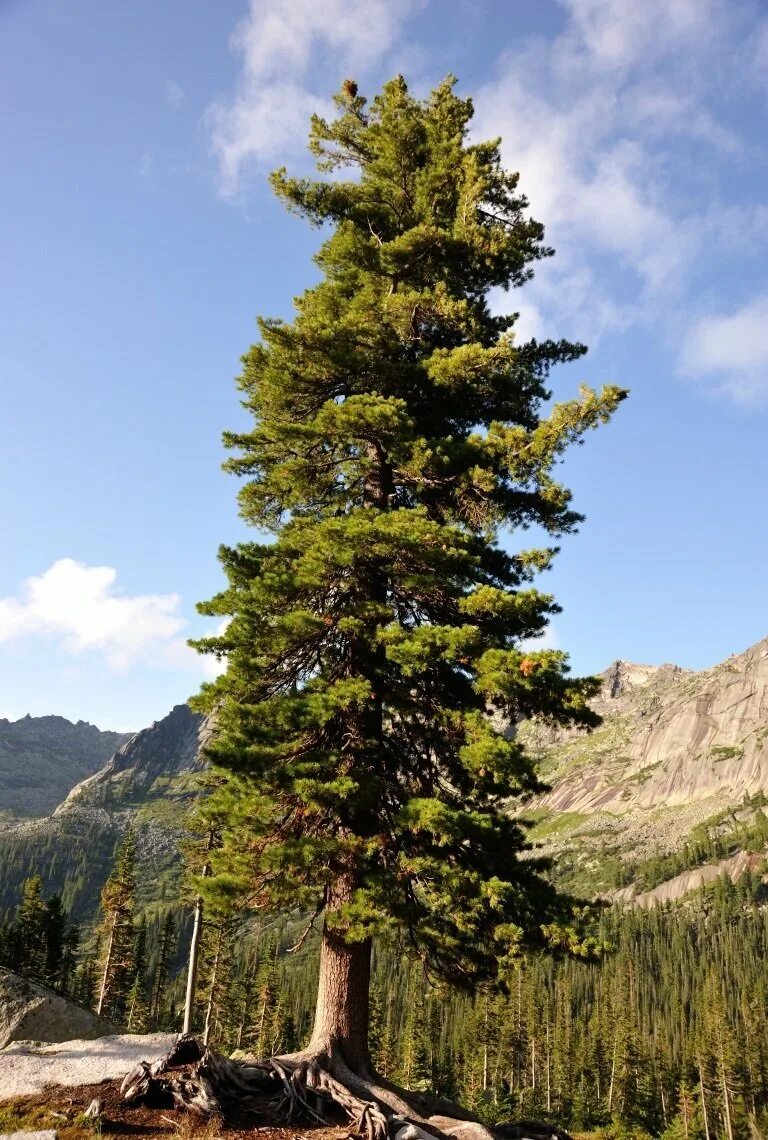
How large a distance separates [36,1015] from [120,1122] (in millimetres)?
9645

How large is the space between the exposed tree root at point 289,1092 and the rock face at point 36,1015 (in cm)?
793

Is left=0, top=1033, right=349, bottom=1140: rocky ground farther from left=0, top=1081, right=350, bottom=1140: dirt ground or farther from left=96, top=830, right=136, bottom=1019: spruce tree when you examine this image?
left=96, top=830, right=136, bottom=1019: spruce tree

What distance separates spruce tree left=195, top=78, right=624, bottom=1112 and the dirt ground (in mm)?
2064

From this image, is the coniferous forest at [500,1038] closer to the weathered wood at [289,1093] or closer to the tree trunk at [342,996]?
the tree trunk at [342,996]

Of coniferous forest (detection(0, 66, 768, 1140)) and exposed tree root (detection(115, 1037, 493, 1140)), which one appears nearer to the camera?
exposed tree root (detection(115, 1037, 493, 1140))

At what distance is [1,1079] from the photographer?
9.16 meters

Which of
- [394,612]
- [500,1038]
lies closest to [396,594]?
[394,612]

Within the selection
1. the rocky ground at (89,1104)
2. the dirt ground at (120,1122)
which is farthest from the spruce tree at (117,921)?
the dirt ground at (120,1122)

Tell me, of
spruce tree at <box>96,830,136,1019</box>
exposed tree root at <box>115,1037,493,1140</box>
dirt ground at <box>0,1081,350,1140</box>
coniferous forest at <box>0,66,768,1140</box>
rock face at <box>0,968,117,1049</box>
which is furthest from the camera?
spruce tree at <box>96,830,136,1019</box>

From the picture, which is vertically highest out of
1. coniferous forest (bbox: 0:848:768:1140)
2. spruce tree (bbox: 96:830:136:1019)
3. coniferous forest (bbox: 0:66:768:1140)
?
coniferous forest (bbox: 0:66:768:1140)

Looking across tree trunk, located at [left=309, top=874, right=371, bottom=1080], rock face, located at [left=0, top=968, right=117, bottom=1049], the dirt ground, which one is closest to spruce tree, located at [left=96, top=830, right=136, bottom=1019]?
rock face, located at [left=0, top=968, right=117, bottom=1049]

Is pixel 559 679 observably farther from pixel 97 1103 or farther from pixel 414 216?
pixel 414 216

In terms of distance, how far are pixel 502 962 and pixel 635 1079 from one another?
8673cm

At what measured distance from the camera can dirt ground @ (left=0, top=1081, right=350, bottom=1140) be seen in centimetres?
763
